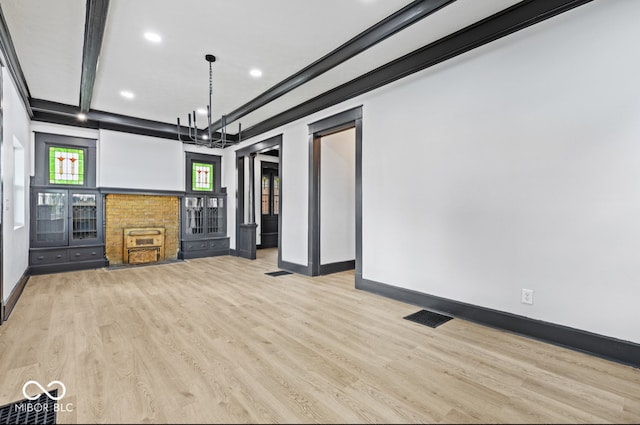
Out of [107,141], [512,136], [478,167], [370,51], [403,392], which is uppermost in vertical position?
[370,51]

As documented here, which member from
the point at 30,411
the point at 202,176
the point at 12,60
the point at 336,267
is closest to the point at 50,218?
the point at 202,176

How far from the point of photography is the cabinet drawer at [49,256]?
17.2 feet

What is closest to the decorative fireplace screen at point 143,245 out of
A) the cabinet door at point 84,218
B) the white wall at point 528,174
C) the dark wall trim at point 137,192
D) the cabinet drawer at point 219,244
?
the cabinet door at point 84,218

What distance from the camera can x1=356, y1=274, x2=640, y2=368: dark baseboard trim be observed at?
2.17 meters

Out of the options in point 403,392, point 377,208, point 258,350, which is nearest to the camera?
point 403,392

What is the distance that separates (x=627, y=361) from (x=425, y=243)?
179 centimetres

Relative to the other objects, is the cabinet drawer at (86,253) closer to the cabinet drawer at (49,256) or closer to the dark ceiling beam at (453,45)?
the cabinet drawer at (49,256)

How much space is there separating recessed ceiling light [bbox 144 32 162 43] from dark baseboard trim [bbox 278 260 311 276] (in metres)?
3.75

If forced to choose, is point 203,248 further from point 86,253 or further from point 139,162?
point 139,162

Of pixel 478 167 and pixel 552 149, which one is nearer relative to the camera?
pixel 552 149

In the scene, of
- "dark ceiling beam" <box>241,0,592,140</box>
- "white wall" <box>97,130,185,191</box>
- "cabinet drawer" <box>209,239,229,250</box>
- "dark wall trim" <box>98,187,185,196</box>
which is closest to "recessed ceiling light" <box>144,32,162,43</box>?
"dark ceiling beam" <box>241,0,592,140</box>

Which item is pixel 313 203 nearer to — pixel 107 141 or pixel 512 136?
pixel 512 136

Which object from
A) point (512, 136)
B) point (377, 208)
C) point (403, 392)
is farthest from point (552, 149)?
point (403, 392)

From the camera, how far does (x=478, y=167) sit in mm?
2986
